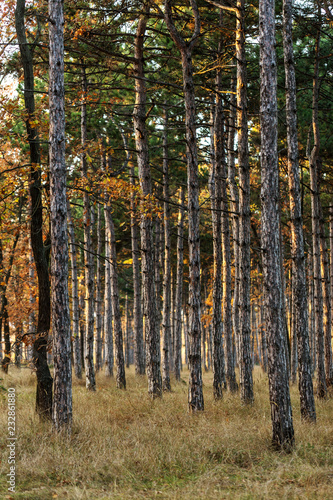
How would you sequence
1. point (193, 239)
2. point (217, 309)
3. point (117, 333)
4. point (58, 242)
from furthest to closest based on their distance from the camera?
point (117, 333)
point (217, 309)
point (193, 239)
point (58, 242)

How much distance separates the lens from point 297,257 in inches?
380

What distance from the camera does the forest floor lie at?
5.73 metres

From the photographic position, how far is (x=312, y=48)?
44.6 feet

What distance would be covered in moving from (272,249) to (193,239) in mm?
2782

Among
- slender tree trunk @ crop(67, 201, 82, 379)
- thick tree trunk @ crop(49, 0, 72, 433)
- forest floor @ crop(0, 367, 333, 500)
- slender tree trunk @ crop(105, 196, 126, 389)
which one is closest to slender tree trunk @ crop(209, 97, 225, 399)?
forest floor @ crop(0, 367, 333, 500)

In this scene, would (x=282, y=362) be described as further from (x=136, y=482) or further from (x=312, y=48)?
(x=312, y=48)

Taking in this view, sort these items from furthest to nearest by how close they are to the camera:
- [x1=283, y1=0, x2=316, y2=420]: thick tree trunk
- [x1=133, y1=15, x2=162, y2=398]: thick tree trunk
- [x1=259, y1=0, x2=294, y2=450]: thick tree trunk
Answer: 1. [x1=133, y1=15, x2=162, y2=398]: thick tree trunk
2. [x1=283, y1=0, x2=316, y2=420]: thick tree trunk
3. [x1=259, y1=0, x2=294, y2=450]: thick tree trunk

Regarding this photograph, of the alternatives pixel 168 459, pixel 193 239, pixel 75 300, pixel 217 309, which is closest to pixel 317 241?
pixel 217 309

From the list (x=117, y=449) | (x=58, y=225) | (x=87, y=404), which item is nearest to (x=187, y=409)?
(x=87, y=404)

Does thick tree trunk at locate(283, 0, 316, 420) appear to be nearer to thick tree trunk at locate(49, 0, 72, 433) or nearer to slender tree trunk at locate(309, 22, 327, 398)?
slender tree trunk at locate(309, 22, 327, 398)

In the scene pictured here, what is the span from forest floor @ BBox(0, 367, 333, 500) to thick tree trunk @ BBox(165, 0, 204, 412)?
0.67 m

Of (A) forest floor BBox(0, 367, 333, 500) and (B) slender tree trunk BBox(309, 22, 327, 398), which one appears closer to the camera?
(A) forest floor BBox(0, 367, 333, 500)

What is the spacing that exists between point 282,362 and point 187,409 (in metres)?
A: 3.56

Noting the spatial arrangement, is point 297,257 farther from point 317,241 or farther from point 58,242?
point 58,242
